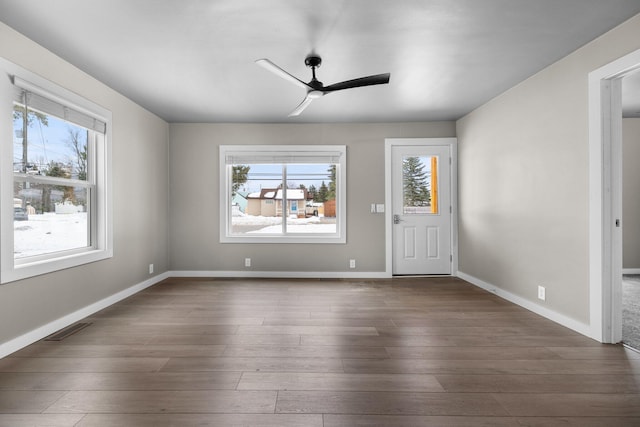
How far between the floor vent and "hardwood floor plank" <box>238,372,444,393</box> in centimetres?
Answer: 179

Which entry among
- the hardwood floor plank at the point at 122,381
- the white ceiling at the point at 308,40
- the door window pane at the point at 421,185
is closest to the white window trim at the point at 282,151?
the door window pane at the point at 421,185

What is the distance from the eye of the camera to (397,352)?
2371 mm

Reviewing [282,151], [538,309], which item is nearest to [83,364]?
[282,151]

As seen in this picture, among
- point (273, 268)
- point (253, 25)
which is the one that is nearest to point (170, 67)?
point (253, 25)

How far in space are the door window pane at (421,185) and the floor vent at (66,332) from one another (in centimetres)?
427

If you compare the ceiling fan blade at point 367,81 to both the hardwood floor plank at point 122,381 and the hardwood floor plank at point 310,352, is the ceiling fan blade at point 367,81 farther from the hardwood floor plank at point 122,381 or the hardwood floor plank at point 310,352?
the hardwood floor plank at point 122,381

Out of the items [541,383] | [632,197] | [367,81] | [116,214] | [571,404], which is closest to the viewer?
[571,404]

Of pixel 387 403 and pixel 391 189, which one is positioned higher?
pixel 391 189

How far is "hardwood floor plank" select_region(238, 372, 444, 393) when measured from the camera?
6.24 feet

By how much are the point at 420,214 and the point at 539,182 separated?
1.92 meters

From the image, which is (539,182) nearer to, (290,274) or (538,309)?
(538,309)

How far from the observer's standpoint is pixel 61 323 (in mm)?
2852

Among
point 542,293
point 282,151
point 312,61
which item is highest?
point 312,61

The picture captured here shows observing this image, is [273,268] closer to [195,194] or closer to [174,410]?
[195,194]
